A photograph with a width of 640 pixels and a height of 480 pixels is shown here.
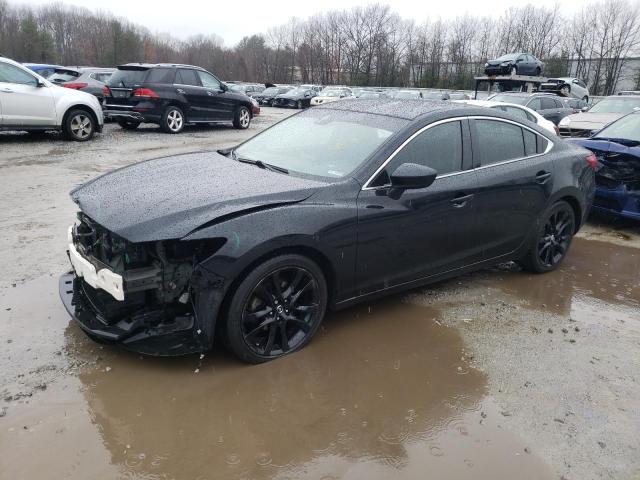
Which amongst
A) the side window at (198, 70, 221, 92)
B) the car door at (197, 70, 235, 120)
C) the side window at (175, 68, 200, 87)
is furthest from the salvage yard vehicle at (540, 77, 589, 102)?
the side window at (175, 68, 200, 87)

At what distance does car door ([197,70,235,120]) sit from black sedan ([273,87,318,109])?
18838mm

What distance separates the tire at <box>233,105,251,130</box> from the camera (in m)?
15.9

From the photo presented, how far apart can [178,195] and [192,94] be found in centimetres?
1157

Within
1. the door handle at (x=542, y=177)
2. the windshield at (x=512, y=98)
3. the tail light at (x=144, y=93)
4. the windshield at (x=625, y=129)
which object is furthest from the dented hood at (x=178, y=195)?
the windshield at (x=512, y=98)

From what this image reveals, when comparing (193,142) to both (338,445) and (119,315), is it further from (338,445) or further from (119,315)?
(338,445)

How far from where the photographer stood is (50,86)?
10875mm

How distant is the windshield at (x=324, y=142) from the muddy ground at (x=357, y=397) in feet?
4.00

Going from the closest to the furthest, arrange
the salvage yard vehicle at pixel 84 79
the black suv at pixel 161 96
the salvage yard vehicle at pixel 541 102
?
the black suv at pixel 161 96, the salvage yard vehicle at pixel 84 79, the salvage yard vehicle at pixel 541 102

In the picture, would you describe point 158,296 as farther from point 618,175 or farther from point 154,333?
point 618,175

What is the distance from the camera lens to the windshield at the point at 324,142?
12.9 ft

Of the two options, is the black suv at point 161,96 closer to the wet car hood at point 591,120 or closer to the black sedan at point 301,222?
the wet car hood at point 591,120

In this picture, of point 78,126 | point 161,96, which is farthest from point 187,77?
point 78,126

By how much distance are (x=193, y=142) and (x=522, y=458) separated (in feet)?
37.7

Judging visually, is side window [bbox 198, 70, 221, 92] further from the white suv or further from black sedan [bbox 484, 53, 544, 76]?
black sedan [bbox 484, 53, 544, 76]
